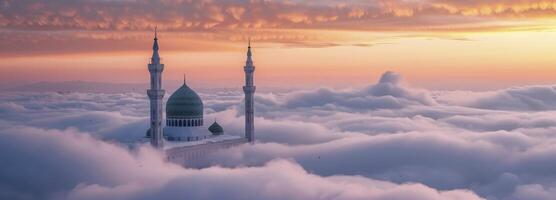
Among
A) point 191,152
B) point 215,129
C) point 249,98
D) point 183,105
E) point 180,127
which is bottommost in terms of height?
point 191,152

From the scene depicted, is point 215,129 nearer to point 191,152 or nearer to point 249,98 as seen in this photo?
point 249,98

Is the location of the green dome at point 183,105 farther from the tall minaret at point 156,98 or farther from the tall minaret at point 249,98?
the tall minaret at point 249,98

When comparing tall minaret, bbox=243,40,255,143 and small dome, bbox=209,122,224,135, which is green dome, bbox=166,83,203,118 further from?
tall minaret, bbox=243,40,255,143

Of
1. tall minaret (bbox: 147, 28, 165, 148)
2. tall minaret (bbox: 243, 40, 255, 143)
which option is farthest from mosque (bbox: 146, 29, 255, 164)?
tall minaret (bbox: 243, 40, 255, 143)

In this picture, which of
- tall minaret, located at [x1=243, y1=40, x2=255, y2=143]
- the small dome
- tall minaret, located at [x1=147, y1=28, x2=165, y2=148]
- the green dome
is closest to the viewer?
tall minaret, located at [x1=147, y1=28, x2=165, y2=148]

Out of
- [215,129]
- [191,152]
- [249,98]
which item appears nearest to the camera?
[191,152]

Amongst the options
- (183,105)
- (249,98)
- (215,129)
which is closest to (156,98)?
(183,105)
